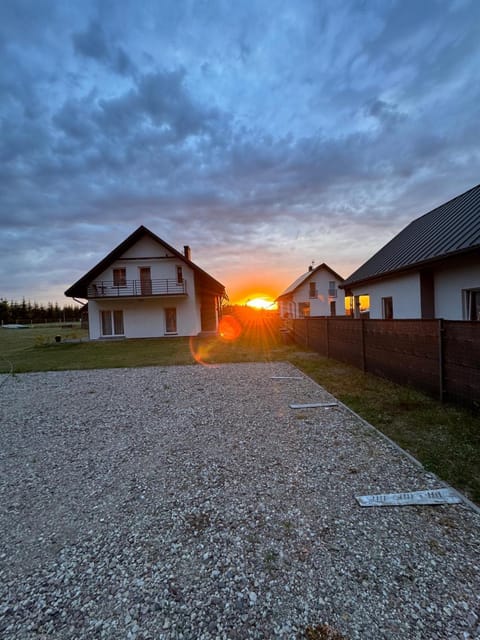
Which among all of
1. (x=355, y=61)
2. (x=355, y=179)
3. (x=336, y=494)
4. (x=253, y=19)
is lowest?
(x=336, y=494)

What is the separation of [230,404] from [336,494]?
10.6 feet

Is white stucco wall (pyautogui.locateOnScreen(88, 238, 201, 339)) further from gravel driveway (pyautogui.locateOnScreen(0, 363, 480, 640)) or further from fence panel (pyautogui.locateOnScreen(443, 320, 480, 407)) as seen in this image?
fence panel (pyautogui.locateOnScreen(443, 320, 480, 407))

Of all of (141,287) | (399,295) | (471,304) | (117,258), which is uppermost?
(117,258)

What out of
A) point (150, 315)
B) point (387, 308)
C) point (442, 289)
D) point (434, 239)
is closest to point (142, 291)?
point (150, 315)

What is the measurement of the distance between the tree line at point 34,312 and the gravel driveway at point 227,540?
68.9m

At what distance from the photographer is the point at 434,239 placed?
8.84 metres

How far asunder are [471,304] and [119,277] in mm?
18958

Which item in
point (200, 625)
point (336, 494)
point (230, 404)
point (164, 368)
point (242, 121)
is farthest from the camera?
point (242, 121)

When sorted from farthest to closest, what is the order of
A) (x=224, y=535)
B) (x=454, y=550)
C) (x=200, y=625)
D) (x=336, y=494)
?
(x=336, y=494)
(x=224, y=535)
(x=454, y=550)
(x=200, y=625)

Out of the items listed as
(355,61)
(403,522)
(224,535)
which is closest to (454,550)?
(403,522)

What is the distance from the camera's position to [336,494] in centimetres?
276

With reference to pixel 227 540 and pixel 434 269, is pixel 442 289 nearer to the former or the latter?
pixel 434 269

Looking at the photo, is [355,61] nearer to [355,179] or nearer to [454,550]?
[355,179]

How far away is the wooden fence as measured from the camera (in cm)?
464
